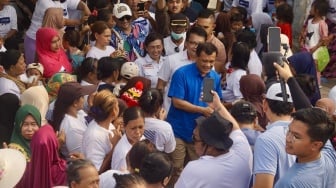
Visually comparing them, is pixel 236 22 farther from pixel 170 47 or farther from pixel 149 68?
pixel 149 68

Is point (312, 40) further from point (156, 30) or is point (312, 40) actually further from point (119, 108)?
point (119, 108)

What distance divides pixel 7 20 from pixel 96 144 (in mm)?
4458

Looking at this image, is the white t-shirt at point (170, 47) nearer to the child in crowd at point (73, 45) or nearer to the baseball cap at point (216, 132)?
the child in crowd at point (73, 45)

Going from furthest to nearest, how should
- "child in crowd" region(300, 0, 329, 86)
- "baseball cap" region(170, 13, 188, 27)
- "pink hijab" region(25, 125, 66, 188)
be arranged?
"child in crowd" region(300, 0, 329, 86) → "baseball cap" region(170, 13, 188, 27) → "pink hijab" region(25, 125, 66, 188)

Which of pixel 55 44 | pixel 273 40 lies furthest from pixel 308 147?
pixel 55 44

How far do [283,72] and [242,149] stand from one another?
2.05 ft

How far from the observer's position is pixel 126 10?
29.5ft

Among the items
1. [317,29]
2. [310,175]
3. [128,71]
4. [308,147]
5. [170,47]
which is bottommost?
[317,29]

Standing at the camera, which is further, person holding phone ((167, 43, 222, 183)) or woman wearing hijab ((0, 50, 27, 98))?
woman wearing hijab ((0, 50, 27, 98))

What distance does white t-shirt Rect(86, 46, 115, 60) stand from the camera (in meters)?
8.30

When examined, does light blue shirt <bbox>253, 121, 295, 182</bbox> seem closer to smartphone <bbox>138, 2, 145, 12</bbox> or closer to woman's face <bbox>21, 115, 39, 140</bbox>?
woman's face <bbox>21, 115, 39, 140</bbox>

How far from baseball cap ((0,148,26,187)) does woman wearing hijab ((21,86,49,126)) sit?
152 cm

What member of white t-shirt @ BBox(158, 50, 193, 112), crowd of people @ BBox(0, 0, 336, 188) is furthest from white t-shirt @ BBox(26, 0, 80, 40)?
white t-shirt @ BBox(158, 50, 193, 112)

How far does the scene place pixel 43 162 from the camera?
18.5 feet
